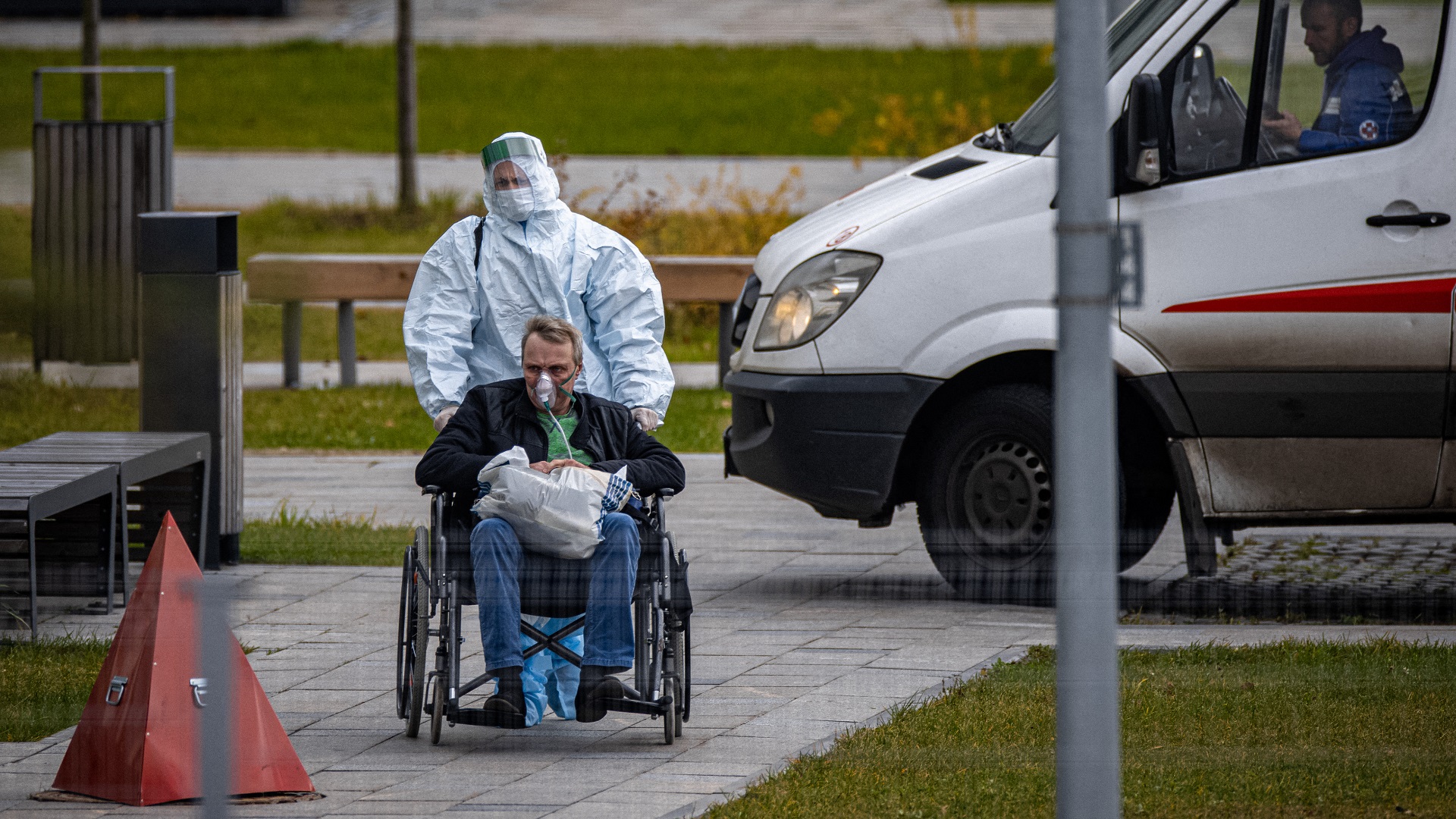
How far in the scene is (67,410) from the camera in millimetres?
2641

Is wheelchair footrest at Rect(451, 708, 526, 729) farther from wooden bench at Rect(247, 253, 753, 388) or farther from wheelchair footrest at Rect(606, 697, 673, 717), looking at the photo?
wooden bench at Rect(247, 253, 753, 388)

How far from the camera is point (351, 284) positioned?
37.0ft

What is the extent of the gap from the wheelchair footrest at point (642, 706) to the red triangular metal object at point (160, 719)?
0.76m

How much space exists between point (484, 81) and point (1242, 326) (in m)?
23.8

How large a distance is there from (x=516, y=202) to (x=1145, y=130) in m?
2.02

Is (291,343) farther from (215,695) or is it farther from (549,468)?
(215,695)

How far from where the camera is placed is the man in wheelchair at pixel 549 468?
4.42m

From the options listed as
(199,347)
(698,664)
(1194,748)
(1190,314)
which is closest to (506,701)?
(698,664)

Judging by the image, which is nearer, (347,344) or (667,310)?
(347,344)

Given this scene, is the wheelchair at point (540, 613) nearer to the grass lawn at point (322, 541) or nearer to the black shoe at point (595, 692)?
the black shoe at point (595, 692)

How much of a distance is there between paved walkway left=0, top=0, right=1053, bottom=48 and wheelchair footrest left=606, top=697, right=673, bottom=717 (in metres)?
22.5

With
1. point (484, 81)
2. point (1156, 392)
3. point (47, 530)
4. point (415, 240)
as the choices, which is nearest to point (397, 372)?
point (415, 240)

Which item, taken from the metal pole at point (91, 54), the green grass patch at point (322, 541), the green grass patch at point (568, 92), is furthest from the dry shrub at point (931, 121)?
the green grass patch at point (322, 541)

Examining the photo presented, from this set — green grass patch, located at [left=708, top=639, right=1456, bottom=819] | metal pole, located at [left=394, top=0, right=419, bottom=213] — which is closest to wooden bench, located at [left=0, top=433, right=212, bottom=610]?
green grass patch, located at [left=708, top=639, right=1456, bottom=819]
